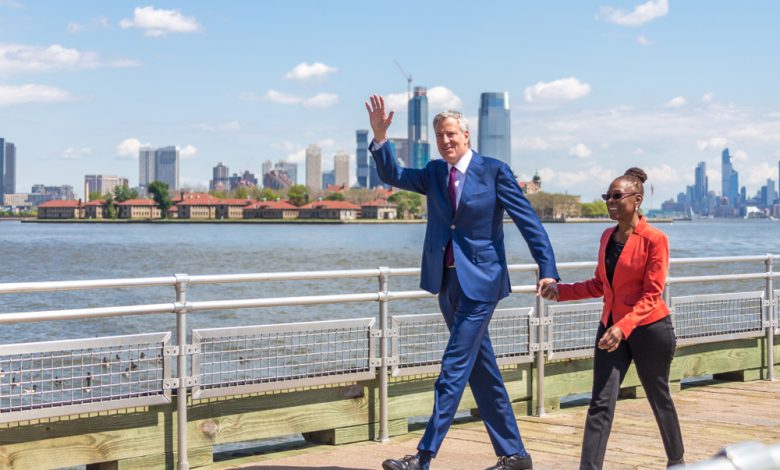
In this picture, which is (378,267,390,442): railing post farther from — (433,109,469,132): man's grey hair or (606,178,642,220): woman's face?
(606,178,642,220): woman's face

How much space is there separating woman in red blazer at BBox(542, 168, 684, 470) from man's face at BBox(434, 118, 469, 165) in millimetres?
906

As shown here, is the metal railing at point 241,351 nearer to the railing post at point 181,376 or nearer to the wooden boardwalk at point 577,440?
the railing post at point 181,376

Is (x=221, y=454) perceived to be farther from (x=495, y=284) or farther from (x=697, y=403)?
(x=697, y=403)

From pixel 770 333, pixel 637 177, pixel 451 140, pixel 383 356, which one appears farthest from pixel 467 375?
pixel 770 333

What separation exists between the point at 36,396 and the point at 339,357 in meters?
1.86

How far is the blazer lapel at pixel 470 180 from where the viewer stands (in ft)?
17.5

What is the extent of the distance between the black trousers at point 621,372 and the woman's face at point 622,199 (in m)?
0.53

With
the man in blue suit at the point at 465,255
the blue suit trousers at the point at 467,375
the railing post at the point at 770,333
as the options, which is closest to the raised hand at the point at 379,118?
the man in blue suit at the point at 465,255

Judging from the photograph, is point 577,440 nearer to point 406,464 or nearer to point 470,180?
point 406,464

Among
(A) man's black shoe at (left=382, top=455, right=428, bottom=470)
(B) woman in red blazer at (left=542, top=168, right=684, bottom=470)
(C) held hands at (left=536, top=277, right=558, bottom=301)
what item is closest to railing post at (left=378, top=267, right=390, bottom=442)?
(A) man's black shoe at (left=382, top=455, right=428, bottom=470)

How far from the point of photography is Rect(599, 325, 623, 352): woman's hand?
462 cm

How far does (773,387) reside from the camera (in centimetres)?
907

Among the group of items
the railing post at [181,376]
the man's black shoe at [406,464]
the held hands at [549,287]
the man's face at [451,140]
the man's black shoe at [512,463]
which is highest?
the man's face at [451,140]

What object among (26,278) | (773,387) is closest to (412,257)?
(26,278)
